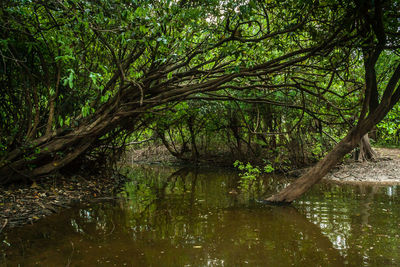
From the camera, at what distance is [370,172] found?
10094 mm

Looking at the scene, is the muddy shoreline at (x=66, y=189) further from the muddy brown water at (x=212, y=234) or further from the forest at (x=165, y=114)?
the muddy brown water at (x=212, y=234)

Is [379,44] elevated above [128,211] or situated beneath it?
elevated above

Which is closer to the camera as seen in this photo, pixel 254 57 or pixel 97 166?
pixel 254 57

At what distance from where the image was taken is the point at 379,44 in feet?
14.4

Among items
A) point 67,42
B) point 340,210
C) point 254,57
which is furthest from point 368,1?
point 67,42

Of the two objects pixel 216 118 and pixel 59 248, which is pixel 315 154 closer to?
pixel 216 118

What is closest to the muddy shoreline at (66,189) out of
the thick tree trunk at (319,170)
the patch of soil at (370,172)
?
the patch of soil at (370,172)

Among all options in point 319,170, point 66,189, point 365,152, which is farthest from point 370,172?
point 66,189

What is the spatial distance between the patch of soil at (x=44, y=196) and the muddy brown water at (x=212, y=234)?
32 centimetres

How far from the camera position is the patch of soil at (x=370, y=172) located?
9.34 meters

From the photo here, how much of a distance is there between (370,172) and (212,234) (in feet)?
28.5

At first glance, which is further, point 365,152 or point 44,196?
point 365,152

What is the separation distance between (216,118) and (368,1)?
9.82m

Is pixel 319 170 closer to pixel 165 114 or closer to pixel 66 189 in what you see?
pixel 165 114
